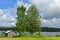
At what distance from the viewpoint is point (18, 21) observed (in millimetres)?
99750

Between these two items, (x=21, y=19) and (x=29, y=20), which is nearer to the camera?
(x=21, y=19)

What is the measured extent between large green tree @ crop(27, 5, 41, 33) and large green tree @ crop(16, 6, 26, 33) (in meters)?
4.45

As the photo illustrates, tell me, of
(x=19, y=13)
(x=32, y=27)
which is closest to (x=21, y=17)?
(x=19, y=13)

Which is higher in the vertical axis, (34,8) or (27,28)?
(34,8)

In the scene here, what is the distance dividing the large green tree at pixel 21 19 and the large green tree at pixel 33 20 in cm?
445

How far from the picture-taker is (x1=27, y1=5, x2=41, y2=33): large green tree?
10469 cm

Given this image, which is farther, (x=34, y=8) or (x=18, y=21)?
(x=34, y=8)

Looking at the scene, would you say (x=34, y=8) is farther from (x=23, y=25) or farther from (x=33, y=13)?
(x=23, y=25)

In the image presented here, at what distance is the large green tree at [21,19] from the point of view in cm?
9962

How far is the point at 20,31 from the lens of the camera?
101 meters

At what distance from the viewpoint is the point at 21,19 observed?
10012cm

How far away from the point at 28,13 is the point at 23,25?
902 centimetres

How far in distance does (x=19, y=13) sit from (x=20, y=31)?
29.0 feet

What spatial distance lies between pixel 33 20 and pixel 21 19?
7507mm
